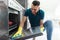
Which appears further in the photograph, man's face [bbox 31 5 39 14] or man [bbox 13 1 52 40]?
man [bbox 13 1 52 40]

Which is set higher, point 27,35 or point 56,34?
point 27,35

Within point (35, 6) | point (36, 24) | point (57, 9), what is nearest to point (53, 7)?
point (57, 9)

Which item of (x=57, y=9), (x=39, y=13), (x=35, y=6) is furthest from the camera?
(x=57, y=9)

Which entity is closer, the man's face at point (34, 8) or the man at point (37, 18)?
the man's face at point (34, 8)

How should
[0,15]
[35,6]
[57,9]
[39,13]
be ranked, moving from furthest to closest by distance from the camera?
[57,9]
[39,13]
[35,6]
[0,15]

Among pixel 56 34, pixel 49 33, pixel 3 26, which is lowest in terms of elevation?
pixel 56 34

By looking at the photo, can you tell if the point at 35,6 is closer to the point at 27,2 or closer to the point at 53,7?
the point at 27,2

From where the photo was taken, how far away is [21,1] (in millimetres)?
2951

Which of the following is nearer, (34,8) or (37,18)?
(34,8)

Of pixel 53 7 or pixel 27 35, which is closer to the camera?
pixel 27 35

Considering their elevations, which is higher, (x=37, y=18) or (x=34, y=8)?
(x=34, y=8)

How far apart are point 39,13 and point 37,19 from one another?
0.09m

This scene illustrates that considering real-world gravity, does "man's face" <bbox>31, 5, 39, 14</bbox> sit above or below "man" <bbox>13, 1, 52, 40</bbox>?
above

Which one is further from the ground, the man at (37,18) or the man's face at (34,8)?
the man's face at (34,8)
